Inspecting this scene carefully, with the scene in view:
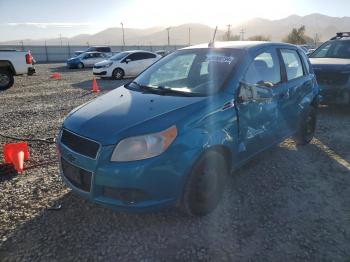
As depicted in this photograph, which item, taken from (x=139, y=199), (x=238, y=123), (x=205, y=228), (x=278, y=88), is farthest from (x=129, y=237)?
(x=278, y=88)

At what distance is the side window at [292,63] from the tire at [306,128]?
73 centimetres

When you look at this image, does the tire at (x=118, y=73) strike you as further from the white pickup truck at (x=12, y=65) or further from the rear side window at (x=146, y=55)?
the white pickup truck at (x=12, y=65)

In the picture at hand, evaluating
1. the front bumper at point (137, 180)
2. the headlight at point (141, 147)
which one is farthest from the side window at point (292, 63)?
the headlight at point (141, 147)

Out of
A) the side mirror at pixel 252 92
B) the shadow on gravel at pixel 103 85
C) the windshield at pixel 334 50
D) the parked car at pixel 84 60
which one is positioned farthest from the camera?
the parked car at pixel 84 60

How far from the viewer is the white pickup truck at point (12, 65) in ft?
42.2

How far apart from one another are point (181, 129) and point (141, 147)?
410 mm

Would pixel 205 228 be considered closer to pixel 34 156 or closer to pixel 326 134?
pixel 34 156

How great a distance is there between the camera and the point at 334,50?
367 inches

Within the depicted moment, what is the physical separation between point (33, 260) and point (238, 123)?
96.2 inches

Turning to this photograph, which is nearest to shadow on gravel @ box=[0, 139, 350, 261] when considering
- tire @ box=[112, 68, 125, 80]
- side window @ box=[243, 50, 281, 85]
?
side window @ box=[243, 50, 281, 85]

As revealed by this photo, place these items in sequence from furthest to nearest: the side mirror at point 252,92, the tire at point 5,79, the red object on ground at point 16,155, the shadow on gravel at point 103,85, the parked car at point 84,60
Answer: the parked car at point 84,60 < the shadow on gravel at point 103,85 < the tire at point 5,79 < the red object on ground at point 16,155 < the side mirror at point 252,92

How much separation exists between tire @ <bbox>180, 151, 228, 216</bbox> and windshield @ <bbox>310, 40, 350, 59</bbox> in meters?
7.08

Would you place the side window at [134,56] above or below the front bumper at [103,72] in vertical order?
above

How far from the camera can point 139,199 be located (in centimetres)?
303
